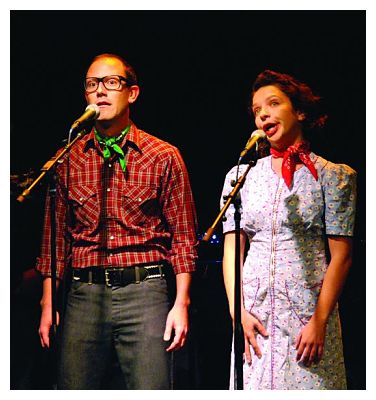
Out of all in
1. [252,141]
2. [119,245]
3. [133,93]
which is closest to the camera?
[252,141]

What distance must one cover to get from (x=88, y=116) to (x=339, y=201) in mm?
1189

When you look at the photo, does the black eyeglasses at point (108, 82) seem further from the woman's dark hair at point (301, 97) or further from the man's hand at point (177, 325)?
the man's hand at point (177, 325)

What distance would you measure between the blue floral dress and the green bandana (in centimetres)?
70

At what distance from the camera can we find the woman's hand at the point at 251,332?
2797mm

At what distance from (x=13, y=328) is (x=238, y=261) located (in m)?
1.37

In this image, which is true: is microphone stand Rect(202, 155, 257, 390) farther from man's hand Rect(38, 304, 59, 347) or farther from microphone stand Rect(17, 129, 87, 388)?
man's hand Rect(38, 304, 59, 347)

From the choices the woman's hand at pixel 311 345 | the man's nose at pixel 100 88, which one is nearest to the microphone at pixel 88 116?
the man's nose at pixel 100 88

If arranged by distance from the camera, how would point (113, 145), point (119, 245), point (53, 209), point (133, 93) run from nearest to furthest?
point (53, 209) < point (119, 245) < point (113, 145) < point (133, 93)

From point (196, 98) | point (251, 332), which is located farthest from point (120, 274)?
point (196, 98)

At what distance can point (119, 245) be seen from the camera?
9.25 ft

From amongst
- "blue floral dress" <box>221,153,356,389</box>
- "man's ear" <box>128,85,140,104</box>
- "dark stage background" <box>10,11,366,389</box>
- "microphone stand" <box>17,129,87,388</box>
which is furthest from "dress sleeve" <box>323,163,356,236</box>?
"microphone stand" <box>17,129,87,388</box>

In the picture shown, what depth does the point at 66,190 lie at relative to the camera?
2.96 metres

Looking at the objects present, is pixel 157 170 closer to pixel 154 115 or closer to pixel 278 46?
pixel 154 115

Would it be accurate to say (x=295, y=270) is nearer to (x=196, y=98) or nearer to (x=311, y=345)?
(x=311, y=345)
